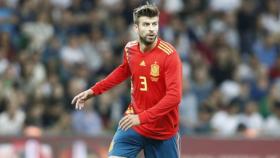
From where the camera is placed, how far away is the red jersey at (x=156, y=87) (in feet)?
30.6

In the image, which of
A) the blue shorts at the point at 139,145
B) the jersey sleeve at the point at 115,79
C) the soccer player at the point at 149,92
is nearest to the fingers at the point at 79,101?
the soccer player at the point at 149,92

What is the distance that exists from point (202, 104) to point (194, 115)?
408 millimetres

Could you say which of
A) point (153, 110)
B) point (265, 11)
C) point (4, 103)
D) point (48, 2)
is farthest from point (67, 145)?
point (265, 11)

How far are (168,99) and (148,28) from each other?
732 millimetres

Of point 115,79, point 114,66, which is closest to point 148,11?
point 115,79

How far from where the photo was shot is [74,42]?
1742 centimetres

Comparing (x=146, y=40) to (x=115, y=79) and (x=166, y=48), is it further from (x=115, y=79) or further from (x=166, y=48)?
(x=115, y=79)

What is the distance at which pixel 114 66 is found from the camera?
683 inches

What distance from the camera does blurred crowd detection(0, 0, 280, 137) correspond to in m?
16.0

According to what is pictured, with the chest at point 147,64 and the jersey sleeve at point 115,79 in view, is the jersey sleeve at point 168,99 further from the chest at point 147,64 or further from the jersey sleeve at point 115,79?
the jersey sleeve at point 115,79

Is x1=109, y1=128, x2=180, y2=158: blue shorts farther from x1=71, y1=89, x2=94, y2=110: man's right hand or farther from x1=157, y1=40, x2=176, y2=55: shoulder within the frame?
x1=157, y1=40, x2=176, y2=55: shoulder

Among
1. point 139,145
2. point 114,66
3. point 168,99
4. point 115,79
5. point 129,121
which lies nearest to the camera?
point 129,121

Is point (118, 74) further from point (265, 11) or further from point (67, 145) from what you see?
point (265, 11)

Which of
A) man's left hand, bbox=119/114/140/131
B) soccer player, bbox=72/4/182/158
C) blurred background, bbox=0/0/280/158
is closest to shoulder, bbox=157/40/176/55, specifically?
soccer player, bbox=72/4/182/158
